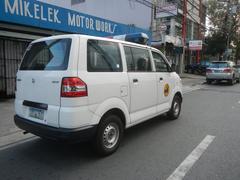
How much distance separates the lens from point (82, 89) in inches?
121

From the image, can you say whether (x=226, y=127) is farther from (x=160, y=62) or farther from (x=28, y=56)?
(x=28, y=56)

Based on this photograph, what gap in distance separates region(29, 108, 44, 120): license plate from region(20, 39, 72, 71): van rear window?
67 centimetres

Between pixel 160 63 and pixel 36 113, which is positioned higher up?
pixel 160 63

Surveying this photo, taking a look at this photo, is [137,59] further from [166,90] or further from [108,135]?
[108,135]

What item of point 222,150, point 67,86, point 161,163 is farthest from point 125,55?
point 222,150

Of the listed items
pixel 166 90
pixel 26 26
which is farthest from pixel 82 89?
pixel 26 26

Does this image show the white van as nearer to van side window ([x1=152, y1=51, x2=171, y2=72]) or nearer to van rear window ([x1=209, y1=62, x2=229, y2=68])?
van side window ([x1=152, y1=51, x2=171, y2=72])

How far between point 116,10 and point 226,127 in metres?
12.9

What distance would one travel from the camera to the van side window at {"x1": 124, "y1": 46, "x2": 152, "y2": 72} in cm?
409

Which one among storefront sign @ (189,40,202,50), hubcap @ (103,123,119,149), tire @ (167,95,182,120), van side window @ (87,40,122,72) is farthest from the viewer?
storefront sign @ (189,40,202,50)

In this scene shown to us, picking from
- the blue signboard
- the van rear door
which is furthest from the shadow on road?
the blue signboard

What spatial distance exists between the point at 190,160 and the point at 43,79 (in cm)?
271

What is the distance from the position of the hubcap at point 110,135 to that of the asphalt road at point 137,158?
21cm

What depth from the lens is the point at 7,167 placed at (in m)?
3.35
